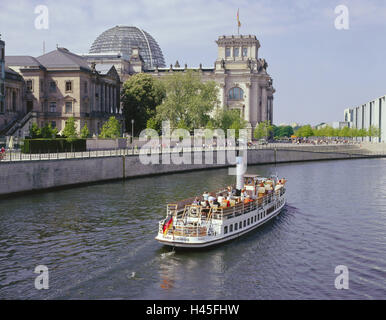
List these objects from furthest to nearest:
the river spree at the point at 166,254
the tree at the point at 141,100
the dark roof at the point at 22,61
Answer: the tree at the point at 141,100, the dark roof at the point at 22,61, the river spree at the point at 166,254

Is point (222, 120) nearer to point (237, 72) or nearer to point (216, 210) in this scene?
point (237, 72)

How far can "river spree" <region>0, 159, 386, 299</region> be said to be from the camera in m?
28.1

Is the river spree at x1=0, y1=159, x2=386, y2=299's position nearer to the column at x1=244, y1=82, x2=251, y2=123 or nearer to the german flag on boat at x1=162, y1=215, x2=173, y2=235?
the german flag on boat at x1=162, y1=215, x2=173, y2=235

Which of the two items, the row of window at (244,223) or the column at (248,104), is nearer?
the row of window at (244,223)

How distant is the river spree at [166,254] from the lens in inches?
1105

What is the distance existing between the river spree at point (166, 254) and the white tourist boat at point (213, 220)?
2.98 feet

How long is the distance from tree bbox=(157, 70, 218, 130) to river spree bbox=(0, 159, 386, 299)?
197 ft

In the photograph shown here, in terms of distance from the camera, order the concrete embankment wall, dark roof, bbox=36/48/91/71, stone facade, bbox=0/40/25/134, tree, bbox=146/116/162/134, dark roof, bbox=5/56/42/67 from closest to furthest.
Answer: the concrete embankment wall < stone facade, bbox=0/40/25/134 < dark roof, bbox=5/56/42/67 < dark roof, bbox=36/48/91/71 < tree, bbox=146/116/162/134

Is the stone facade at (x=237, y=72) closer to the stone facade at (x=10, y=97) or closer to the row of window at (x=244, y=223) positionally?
the stone facade at (x=10, y=97)

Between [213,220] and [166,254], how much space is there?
4.89 metres

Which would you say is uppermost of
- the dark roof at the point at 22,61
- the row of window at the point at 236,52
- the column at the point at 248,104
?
the row of window at the point at 236,52

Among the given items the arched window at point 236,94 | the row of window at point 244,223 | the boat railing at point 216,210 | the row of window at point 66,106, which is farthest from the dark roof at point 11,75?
the arched window at point 236,94

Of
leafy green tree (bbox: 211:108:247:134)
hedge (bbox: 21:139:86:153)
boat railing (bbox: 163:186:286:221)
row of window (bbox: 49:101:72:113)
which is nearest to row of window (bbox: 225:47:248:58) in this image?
leafy green tree (bbox: 211:108:247:134)
